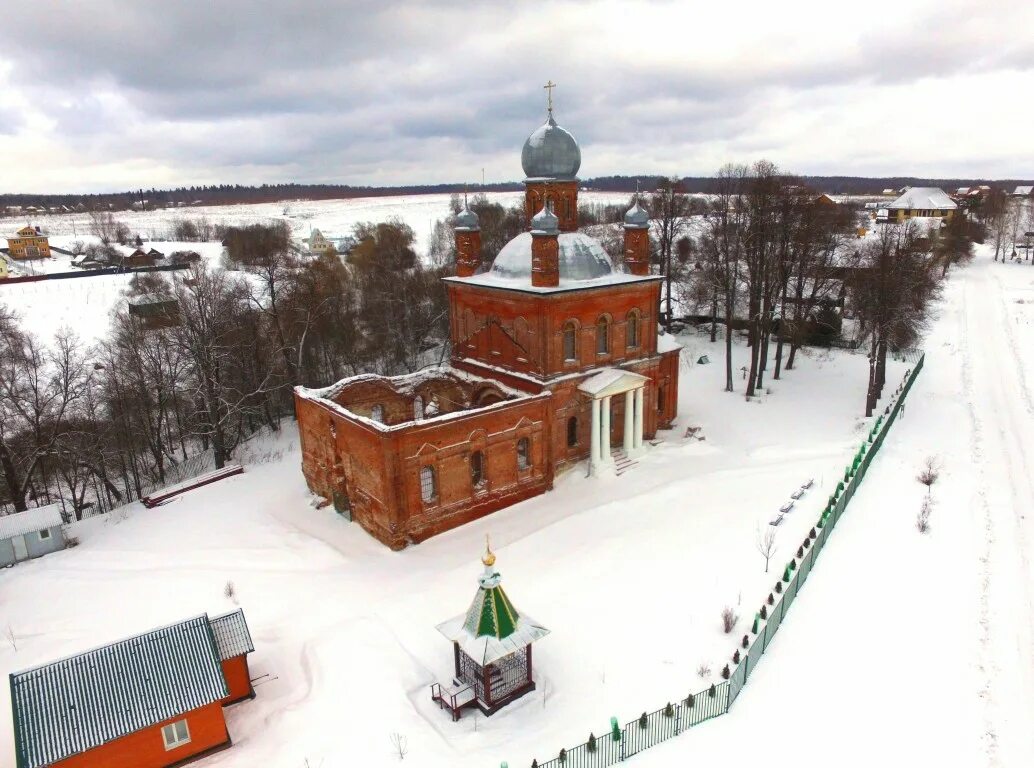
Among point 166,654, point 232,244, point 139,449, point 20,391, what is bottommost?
point 139,449

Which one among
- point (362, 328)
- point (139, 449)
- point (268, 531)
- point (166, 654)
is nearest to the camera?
point (166, 654)

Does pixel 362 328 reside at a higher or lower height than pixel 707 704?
higher

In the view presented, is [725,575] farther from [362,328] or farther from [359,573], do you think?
[362,328]

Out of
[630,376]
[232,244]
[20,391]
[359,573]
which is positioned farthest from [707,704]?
[232,244]

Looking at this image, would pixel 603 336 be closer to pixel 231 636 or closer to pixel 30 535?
pixel 231 636

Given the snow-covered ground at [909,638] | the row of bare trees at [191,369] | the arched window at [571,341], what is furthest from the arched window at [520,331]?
the row of bare trees at [191,369]

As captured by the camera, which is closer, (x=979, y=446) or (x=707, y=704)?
(x=707, y=704)

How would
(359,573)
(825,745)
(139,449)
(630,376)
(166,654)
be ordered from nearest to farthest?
1. (825,745)
2. (166,654)
3. (359,573)
4. (630,376)
5. (139,449)
